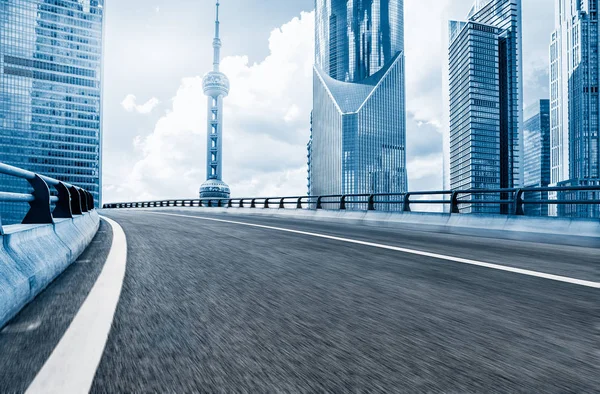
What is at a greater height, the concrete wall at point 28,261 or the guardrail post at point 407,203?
the guardrail post at point 407,203

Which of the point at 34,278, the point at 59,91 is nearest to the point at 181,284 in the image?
the point at 34,278

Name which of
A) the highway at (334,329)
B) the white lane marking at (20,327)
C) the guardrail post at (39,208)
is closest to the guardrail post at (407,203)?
the highway at (334,329)

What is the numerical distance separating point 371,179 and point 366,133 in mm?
20453

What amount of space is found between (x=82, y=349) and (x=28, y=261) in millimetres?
1943

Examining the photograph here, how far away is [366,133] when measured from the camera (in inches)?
7244

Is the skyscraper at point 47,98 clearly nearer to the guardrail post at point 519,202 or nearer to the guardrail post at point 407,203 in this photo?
the guardrail post at point 407,203

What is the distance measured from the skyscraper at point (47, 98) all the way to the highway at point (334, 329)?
181m

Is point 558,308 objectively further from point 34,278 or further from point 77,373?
point 34,278

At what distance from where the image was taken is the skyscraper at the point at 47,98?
164 metres

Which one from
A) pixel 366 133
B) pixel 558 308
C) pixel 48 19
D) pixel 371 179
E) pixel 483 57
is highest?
pixel 48 19

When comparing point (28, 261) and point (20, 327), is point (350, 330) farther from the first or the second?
point (28, 261)

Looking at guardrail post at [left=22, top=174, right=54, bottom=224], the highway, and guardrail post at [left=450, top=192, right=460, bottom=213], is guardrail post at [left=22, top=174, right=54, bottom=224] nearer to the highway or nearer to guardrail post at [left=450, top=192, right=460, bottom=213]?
the highway

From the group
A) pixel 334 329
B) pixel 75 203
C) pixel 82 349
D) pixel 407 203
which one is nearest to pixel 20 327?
pixel 82 349

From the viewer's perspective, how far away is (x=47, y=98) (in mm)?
168125
